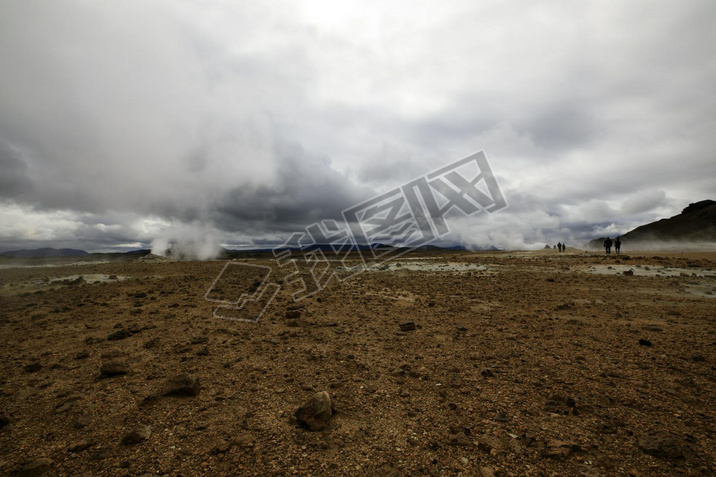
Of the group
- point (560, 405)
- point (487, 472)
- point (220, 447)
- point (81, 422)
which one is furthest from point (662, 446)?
point (81, 422)

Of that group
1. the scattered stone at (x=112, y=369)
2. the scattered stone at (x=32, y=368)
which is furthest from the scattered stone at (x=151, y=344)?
the scattered stone at (x=32, y=368)

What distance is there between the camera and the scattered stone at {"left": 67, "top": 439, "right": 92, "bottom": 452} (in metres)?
4.26

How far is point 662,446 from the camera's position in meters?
3.97

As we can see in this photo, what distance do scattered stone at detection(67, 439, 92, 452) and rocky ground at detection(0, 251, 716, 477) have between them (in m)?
0.01

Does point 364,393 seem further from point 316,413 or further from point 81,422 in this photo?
point 81,422

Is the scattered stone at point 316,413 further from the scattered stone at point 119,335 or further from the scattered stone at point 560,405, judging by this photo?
the scattered stone at point 119,335

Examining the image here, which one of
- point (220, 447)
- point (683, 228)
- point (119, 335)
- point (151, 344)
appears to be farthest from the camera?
point (683, 228)

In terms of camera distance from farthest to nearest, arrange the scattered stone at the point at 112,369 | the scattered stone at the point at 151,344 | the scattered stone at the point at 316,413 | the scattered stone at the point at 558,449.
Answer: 1. the scattered stone at the point at 151,344
2. the scattered stone at the point at 112,369
3. the scattered stone at the point at 316,413
4. the scattered stone at the point at 558,449

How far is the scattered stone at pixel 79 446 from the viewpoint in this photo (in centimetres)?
426

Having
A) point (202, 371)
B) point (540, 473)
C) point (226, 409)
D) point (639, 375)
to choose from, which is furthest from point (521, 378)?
point (202, 371)

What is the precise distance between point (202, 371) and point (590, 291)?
55.8 ft

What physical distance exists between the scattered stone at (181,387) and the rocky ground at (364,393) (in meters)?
0.02

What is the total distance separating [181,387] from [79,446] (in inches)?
59.7

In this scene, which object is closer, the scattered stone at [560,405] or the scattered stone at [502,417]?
the scattered stone at [502,417]
